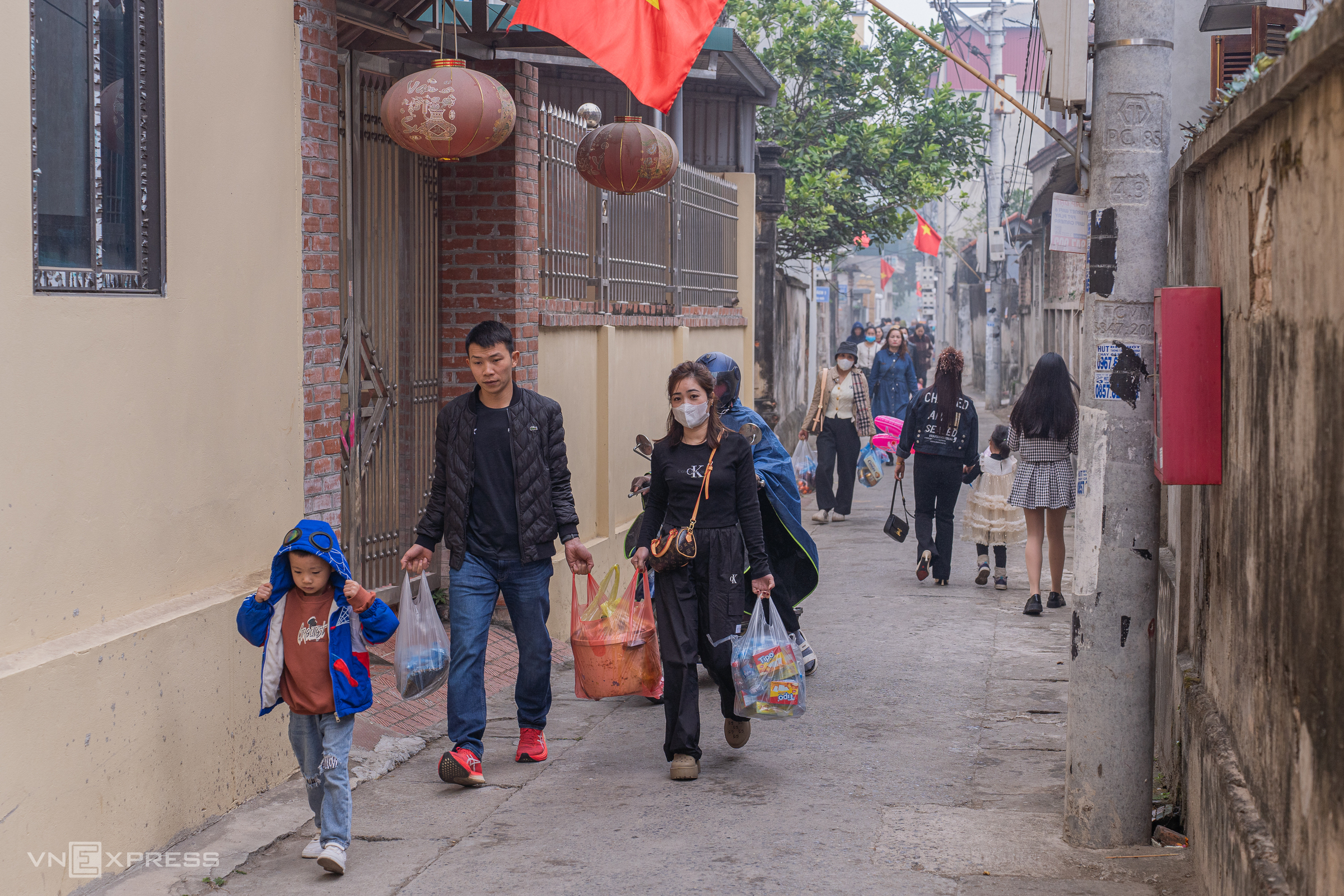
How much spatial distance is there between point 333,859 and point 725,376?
3.11 metres

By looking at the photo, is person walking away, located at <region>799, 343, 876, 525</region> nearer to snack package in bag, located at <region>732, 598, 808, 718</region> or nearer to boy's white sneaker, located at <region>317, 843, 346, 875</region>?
snack package in bag, located at <region>732, 598, 808, 718</region>

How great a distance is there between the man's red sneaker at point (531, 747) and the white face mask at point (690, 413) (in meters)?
1.56

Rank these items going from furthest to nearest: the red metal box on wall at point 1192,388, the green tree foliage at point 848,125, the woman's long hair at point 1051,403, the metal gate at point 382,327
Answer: the green tree foliage at point 848,125 → the woman's long hair at point 1051,403 → the metal gate at point 382,327 → the red metal box on wall at point 1192,388

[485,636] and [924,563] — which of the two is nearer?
[485,636]

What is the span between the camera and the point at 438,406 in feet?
27.8

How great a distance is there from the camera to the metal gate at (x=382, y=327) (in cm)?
732

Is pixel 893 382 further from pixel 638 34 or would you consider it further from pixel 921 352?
pixel 921 352

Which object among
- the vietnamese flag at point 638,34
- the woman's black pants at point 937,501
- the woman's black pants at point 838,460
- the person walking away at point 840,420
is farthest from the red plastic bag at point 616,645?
the woman's black pants at point 838,460

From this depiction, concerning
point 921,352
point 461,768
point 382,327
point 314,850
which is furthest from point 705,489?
point 921,352

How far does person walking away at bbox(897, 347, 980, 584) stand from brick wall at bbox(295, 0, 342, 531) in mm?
5445

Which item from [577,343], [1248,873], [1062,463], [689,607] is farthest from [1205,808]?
[577,343]

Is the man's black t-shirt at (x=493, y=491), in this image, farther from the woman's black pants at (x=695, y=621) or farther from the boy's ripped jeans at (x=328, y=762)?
the boy's ripped jeans at (x=328, y=762)

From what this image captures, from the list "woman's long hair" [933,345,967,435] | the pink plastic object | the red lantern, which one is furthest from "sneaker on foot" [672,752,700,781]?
the pink plastic object

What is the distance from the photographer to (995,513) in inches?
418
